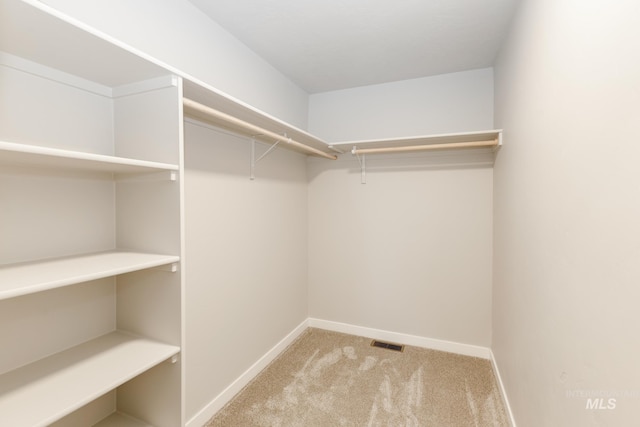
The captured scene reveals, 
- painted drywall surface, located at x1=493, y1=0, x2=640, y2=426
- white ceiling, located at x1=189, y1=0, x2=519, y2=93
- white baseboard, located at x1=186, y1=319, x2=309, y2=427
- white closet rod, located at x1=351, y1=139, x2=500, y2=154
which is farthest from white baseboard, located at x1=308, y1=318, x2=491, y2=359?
white ceiling, located at x1=189, y1=0, x2=519, y2=93

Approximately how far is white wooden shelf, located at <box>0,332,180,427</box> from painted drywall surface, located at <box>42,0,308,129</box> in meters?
1.35

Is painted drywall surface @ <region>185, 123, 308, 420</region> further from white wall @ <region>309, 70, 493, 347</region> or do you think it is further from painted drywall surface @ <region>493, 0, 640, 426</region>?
painted drywall surface @ <region>493, 0, 640, 426</region>

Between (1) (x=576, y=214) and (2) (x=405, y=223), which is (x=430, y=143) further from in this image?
(1) (x=576, y=214)

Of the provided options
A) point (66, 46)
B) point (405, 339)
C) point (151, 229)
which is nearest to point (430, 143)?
point (405, 339)

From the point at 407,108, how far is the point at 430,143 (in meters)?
0.48

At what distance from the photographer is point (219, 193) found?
1906mm

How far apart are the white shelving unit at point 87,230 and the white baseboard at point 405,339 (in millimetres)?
1940

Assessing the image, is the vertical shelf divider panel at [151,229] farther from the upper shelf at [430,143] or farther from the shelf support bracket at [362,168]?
the shelf support bracket at [362,168]

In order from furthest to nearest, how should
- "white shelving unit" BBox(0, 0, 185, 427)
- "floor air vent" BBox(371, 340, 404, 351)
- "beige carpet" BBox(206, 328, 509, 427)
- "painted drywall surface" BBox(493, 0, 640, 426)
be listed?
"floor air vent" BBox(371, 340, 404, 351), "beige carpet" BBox(206, 328, 509, 427), "white shelving unit" BBox(0, 0, 185, 427), "painted drywall surface" BBox(493, 0, 640, 426)

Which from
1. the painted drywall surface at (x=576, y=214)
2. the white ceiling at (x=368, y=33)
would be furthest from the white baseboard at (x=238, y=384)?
the white ceiling at (x=368, y=33)

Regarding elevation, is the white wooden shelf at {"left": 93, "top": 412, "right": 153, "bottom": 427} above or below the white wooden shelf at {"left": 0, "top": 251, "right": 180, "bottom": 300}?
below

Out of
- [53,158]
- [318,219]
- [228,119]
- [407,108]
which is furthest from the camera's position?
[318,219]

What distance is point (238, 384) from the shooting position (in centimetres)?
207

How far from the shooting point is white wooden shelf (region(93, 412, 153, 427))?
1.35m
